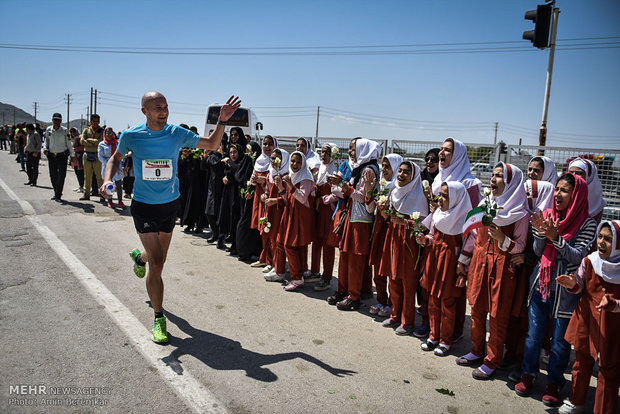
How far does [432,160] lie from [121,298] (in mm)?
4556

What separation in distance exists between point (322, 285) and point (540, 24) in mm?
6383

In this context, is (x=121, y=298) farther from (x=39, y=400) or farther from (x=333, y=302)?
(x=333, y=302)

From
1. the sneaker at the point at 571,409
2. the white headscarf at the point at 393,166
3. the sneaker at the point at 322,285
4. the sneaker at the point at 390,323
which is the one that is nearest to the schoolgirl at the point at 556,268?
the sneaker at the point at 571,409

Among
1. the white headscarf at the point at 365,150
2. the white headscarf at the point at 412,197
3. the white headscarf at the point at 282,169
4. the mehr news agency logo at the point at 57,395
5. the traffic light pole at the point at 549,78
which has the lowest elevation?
the mehr news agency logo at the point at 57,395

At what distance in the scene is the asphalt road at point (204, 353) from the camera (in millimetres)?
3258

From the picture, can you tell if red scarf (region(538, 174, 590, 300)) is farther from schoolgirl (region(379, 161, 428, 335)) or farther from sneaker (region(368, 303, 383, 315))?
sneaker (region(368, 303, 383, 315))

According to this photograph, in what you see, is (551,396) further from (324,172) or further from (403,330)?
(324,172)

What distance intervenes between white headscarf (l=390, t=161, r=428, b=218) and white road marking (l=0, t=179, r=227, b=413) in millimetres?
2821

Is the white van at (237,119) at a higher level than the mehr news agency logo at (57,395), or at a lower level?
higher

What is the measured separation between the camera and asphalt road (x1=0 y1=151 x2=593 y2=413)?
3.26 meters

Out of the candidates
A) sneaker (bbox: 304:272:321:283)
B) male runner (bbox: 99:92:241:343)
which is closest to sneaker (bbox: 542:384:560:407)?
male runner (bbox: 99:92:241:343)

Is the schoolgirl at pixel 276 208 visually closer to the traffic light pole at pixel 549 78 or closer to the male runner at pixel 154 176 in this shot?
the male runner at pixel 154 176

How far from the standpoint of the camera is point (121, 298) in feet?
16.9

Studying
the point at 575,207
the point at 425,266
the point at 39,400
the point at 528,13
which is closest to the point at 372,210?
the point at 425,266
